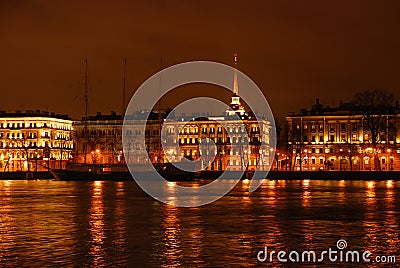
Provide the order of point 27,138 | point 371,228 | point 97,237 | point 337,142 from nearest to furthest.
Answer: point 97,237, point 371,228, point 337,142, point 27,138

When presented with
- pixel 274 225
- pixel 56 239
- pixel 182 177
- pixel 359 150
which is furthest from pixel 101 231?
pixel 359 150

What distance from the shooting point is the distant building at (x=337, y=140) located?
5541 inches

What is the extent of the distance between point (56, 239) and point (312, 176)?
85357 millimetres

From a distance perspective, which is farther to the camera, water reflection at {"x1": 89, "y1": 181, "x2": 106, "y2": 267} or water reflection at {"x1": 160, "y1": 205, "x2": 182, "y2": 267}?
water reflection at {"x1": 89, "y1": 181, "x2": 106, "y2": 267}

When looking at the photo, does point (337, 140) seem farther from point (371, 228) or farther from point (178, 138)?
point (371, 228)

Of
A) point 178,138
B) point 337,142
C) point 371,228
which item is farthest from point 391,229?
point 178,138

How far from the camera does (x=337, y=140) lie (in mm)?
148875

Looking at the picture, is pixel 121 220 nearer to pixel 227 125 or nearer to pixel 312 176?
pixel 312 176

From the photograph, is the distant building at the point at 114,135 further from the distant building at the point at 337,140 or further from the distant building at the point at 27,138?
the distant building at the point at 337,140

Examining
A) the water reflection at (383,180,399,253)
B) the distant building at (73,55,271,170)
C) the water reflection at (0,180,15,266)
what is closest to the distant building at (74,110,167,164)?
the distant building at (73,55,271,170)

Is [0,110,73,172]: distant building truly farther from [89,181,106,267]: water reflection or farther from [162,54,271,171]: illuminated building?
[89,181,106,267]: water reflection

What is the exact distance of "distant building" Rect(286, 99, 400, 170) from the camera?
462 ft

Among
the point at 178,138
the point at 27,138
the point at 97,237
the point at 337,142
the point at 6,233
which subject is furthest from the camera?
the point at 27,138

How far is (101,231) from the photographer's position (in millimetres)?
24734
